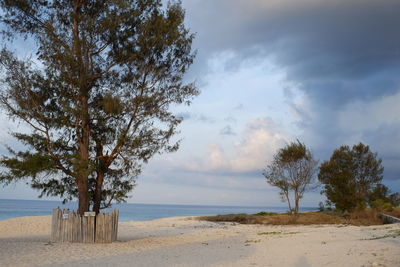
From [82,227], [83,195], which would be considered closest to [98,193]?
[83,195]

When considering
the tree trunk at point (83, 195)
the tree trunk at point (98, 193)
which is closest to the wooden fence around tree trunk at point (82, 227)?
the tree trunk at point (83, 195)

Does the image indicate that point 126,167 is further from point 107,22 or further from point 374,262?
point 374,262

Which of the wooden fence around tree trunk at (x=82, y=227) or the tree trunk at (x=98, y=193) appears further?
the tree trunk at (x=98, y=193)

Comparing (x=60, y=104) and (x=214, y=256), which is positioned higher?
(x=60, y=104)

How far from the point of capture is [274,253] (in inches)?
493

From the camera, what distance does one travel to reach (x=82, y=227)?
16750 mm

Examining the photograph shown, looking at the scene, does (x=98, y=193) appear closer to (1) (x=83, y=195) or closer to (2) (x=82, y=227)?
(1) (x=83, y=195)

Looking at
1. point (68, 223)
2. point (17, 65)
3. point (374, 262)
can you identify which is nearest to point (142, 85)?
point (17, 65)

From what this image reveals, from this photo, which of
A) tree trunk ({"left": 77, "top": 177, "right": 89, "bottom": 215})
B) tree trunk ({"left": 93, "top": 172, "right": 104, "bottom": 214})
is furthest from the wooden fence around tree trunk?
tree trunk ({"left": 93, "top": 172, "right": 104, "bottom": 214})

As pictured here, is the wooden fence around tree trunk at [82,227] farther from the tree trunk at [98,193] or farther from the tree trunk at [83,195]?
the tree trunk at [98,193]

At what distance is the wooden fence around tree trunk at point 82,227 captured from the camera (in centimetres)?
1677

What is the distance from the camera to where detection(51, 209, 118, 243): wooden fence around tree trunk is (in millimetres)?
16766

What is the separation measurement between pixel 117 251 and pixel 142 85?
24.7 ft

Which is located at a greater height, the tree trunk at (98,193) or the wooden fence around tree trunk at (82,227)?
the tree trunk at (98,193)
